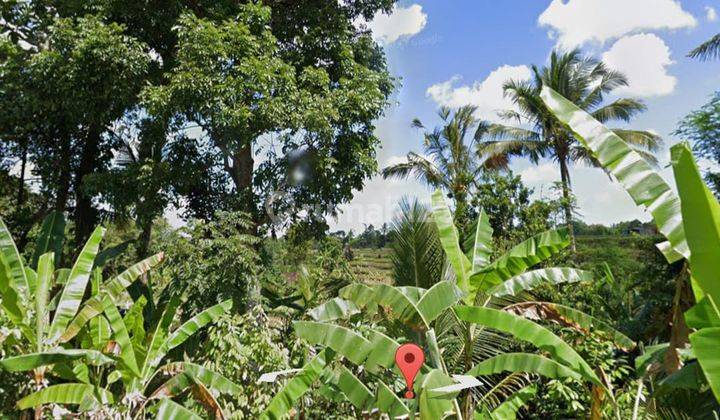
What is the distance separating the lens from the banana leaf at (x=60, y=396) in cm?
461

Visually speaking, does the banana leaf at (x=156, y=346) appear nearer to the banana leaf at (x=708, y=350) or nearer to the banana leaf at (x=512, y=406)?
the banana leaf at (x=512, y=406)

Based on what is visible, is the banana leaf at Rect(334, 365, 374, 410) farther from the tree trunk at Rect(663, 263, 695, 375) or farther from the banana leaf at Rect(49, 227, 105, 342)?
the banana leaf at Rect(49, 227, 105, 342)

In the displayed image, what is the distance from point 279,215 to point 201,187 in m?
1.64

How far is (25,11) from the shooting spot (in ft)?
31.1

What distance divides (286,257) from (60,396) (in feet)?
16.9

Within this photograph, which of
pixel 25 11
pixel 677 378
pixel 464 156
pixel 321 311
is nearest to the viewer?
pixel 677 378

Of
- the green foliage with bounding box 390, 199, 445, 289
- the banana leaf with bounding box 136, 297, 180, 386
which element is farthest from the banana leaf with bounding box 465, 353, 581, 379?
the banana leaf with bounding box 136, 297, 180, 386

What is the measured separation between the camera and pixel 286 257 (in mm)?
9508

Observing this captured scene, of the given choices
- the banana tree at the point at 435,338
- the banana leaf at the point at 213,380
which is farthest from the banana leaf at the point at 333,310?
the banana leaf at the point at 213,380

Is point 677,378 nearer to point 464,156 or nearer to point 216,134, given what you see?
point 216,134

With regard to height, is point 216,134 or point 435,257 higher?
point 216,134

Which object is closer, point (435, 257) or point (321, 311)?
point (321, 311)

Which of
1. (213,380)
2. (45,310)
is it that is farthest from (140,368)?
(45,310)

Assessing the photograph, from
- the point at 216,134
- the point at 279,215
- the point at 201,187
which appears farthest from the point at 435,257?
the point at 201,187
